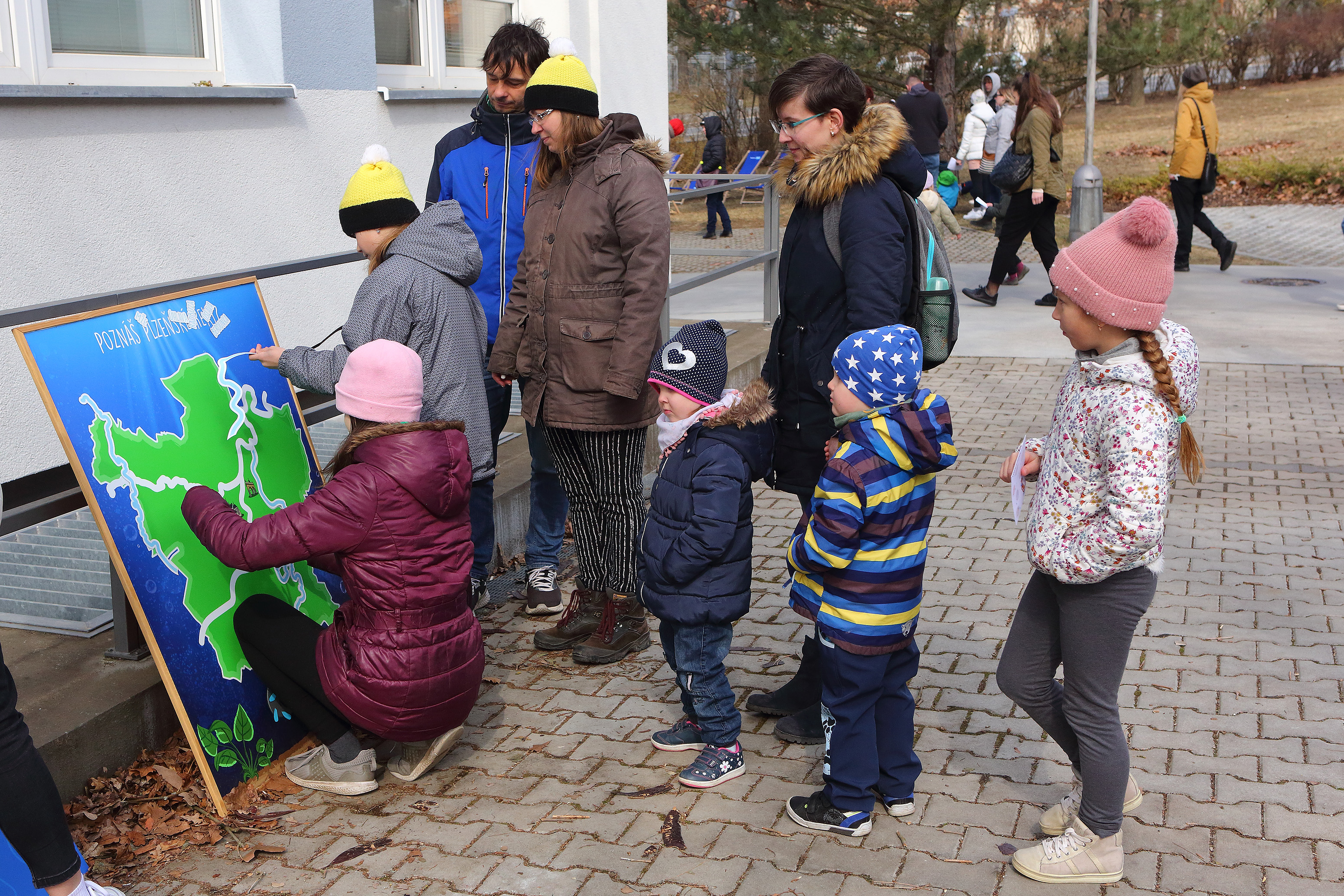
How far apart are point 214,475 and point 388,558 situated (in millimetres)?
642

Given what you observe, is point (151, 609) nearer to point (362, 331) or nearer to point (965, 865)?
point (362, 331)

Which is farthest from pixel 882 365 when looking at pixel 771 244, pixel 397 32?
pixel 771 244

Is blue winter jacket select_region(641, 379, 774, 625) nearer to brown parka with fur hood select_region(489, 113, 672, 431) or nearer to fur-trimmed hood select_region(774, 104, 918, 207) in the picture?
fur-trimmed hood select_region(774, 104, 918, 207)

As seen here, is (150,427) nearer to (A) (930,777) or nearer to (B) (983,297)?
(A) (930,777)

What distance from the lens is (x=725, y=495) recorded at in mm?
3248

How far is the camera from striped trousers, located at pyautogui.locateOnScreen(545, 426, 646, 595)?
13.9 ft

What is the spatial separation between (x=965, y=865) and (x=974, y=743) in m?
0.67

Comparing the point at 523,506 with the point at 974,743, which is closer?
the point at 974,743

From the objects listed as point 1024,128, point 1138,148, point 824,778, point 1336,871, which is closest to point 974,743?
point 824,778

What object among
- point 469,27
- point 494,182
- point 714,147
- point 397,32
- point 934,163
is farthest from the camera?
point 714,147

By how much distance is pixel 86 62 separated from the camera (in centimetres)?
546

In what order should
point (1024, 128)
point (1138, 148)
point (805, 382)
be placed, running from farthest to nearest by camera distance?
1. point (1138, 148)
2. point (1024, 128)
3. point (805, 382)

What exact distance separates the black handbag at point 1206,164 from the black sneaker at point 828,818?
10.2 meters

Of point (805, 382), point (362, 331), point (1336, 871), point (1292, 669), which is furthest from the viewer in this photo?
point (1292, 669)
